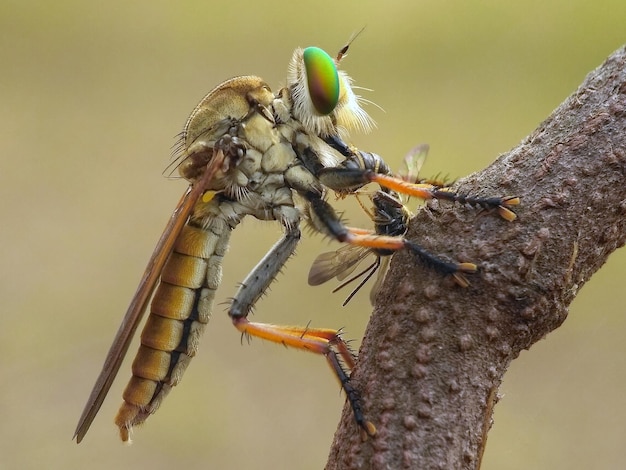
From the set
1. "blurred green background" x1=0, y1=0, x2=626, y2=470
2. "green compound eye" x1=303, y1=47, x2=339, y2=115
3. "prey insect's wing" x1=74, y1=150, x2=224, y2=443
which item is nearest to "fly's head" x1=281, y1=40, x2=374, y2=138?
"green compound eye" x1=303, y1=47, x2=339, y2=115

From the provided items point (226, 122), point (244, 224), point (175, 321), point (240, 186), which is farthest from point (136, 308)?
point (244, 224)

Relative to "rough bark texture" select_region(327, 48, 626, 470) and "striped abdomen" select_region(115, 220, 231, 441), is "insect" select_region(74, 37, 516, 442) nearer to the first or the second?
"striped abdomen" select_region(115, 220, 231, 441)

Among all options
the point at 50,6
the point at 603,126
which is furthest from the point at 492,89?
the point at 603,126

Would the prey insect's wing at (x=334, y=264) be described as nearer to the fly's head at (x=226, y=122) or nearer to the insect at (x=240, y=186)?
the insect at (x=240, y=186)

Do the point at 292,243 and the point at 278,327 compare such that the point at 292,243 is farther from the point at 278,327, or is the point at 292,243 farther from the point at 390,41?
the point at 390,41

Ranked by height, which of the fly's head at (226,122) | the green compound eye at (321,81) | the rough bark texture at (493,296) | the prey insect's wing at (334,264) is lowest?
the rough bark texture at (493,296)

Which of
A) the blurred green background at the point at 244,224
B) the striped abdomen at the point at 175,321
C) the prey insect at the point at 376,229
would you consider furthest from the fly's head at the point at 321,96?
the blurred green background at the point at 244,224
